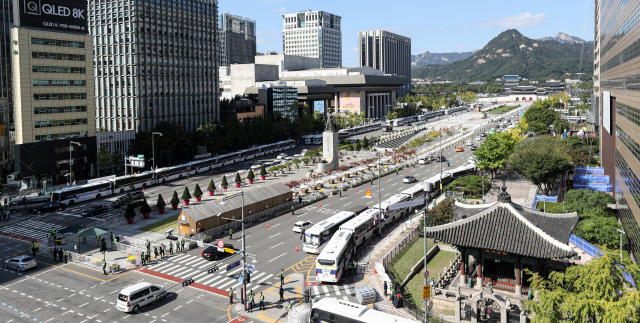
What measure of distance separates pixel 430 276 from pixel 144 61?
87.9 m

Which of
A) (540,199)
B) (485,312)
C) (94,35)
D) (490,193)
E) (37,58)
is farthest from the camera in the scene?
(94,35)

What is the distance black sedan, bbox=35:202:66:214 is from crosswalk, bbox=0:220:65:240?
168 inches

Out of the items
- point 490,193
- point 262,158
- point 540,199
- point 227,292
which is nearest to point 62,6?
point 262,158

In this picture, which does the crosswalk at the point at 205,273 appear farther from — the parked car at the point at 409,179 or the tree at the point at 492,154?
the tree at the point at 492,154

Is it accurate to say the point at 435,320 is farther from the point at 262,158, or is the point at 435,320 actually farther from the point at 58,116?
the point at 262,158

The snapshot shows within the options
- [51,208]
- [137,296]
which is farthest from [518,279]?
[51,208]

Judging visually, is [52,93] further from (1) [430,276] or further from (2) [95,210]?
(1) [430,276]

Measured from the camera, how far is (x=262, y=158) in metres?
121

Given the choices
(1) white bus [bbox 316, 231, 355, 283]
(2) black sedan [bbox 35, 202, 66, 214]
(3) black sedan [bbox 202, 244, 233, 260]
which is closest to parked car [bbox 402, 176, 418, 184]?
(1) white bus [bbox 316, 231, 355, 283]

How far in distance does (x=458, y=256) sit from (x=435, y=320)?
9125 mm

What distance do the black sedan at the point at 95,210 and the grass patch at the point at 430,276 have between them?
46251mm

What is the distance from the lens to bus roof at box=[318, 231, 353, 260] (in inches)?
1721

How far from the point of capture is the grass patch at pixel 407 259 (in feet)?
153

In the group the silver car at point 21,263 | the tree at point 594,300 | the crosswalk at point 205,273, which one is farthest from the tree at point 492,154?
the silver car at point 21,263
